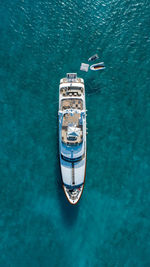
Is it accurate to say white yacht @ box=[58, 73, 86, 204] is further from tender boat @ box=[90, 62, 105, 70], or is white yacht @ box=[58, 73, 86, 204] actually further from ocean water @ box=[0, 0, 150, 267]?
tender boat @ box=[90, 62, 105, 70]

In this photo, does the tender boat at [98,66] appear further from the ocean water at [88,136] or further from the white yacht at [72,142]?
the white yacht at [72,142]

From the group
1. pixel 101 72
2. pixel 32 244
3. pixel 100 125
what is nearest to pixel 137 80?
pixel 101 72

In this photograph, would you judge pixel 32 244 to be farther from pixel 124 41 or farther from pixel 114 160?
pixel 124 41

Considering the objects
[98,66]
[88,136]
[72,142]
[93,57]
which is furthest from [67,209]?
[93,57]

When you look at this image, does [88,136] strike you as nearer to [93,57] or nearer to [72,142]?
[72,142]

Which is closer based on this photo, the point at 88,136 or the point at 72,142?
the point at 72,142

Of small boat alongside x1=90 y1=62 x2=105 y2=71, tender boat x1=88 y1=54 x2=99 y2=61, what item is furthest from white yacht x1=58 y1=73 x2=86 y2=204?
tender boat x1=88 y1=54 x2=99 y2=61
